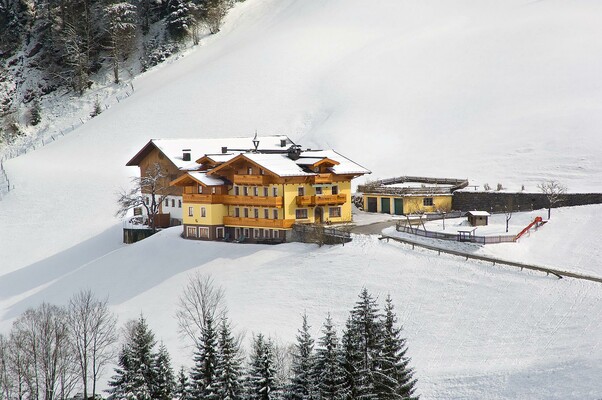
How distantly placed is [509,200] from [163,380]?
33.0 m

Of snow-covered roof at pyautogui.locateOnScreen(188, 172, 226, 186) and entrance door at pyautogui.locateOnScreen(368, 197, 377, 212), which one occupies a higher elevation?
snow-covered roof at pyautogui.locateOnScreen(188, 172, 226, 186)

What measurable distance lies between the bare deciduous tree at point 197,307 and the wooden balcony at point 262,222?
22.5 ft

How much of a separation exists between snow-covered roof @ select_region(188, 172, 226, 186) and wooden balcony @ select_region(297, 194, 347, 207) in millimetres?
5707

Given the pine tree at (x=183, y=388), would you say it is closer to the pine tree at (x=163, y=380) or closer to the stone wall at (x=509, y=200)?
the pine tree at (x=163, y=380)

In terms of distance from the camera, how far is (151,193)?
3031 inches

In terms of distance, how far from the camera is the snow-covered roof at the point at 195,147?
7694 centimetres

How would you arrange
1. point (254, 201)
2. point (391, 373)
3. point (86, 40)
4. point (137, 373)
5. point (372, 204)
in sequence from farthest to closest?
1. point (86, 40)
2. point (372, 204)
3. point (254, 201)
4. point (137, 373)
5. point (391, 373)

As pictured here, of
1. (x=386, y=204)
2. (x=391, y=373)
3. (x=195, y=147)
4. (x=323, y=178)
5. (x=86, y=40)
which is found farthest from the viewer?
(x=86, y=40)

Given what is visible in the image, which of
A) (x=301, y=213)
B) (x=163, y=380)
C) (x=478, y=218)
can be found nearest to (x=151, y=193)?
(x=301, y=213)

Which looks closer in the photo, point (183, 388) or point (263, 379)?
point (263, 379)

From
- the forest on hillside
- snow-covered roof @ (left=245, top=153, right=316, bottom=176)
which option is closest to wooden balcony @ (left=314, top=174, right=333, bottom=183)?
snow-covered roof @ (left=245, top=153, right=316, bottom=176)

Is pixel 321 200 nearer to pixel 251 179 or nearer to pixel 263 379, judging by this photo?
pixel 251 179

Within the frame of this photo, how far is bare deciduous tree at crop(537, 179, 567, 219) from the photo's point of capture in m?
65.0

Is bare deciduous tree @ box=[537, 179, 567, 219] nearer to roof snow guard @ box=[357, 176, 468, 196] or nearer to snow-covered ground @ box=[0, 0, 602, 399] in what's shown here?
snow-covered ground @ box=[0, 0, 602, 399]
